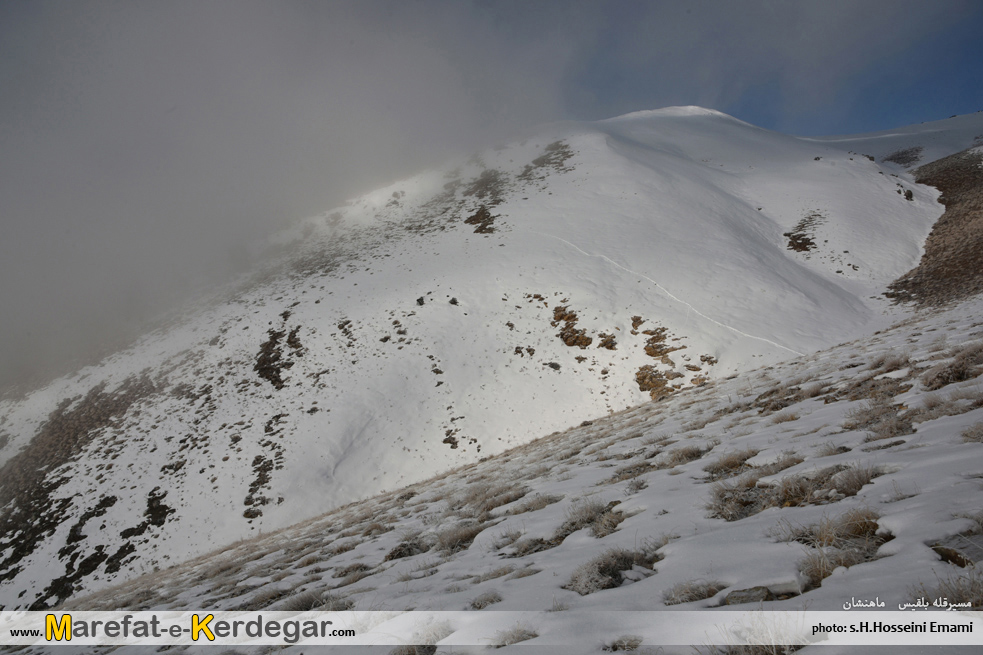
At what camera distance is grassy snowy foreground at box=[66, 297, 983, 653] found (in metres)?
2.21

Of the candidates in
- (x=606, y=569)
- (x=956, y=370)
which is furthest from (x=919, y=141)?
(x=606, y=569)

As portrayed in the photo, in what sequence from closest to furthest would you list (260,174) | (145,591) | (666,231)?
1. (145,591)
2. (666,231)
3. (260,174)

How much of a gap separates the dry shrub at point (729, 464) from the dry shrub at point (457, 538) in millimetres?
2825

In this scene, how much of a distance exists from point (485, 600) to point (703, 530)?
177 centimetres

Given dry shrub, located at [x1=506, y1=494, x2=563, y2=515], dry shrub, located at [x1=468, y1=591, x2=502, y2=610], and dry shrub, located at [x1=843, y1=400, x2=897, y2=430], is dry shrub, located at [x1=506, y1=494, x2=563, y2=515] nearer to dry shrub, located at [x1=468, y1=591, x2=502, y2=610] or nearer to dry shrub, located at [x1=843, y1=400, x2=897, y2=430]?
dry shrub, located at [x1=468, y1=591, x2=502, y2=610]

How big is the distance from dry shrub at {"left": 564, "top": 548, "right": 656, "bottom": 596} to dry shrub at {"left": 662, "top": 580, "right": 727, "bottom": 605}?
51cm

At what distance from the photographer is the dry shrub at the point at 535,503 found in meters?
5.38

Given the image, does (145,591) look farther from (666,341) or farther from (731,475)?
(666,341)

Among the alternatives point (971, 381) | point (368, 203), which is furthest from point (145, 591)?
point (368, 203)

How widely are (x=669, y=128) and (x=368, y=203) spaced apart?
34276 millimetres

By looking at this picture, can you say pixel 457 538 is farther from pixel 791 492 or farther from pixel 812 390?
pixel 812 390

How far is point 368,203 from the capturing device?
38.7 meters

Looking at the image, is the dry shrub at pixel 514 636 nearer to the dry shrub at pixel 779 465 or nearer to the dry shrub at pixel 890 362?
the dry shrub at pixel 779 465

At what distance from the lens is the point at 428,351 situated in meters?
20.1
